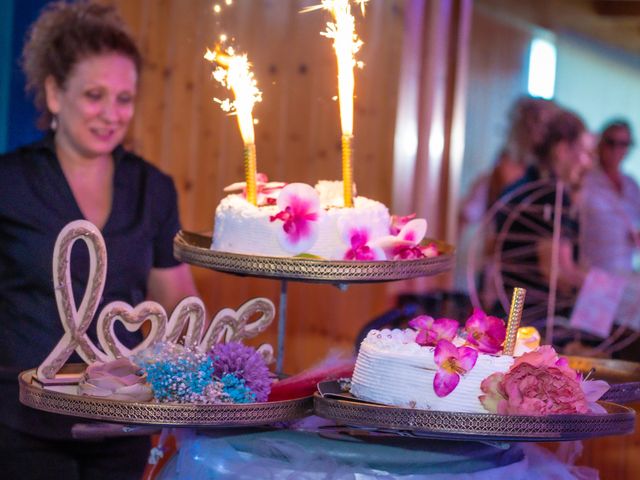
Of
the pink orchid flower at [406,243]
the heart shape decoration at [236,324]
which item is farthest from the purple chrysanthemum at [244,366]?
the pink orchid flower at [406,243]

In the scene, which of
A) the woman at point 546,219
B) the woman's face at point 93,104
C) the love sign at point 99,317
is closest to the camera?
the love sign at point 99,317

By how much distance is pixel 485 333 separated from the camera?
5.10ft

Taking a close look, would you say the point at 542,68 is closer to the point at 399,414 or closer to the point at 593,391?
the point at 593,391

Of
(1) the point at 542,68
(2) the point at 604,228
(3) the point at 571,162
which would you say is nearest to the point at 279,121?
(3) the point at 571,162

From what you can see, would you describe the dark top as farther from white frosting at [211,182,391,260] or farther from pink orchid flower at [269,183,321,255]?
pink orchid flower at [269,183,321,255]

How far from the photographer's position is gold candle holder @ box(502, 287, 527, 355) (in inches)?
60.4

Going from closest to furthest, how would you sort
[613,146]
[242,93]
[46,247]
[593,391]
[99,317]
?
[593,391]
[99,317]
[242,93]
[46,247]
[613,146]

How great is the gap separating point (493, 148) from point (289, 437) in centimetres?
512

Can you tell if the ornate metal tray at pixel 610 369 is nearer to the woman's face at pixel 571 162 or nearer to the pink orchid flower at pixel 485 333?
the pink orchid flower at pixel 485 333

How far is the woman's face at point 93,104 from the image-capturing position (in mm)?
2307

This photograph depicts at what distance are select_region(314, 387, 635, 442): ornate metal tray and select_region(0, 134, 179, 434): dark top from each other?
88 centimetres

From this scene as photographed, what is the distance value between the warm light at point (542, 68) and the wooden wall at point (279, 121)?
2.69 m

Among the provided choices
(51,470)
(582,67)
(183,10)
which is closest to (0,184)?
(51,470)

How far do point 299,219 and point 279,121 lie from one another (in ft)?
8.68
